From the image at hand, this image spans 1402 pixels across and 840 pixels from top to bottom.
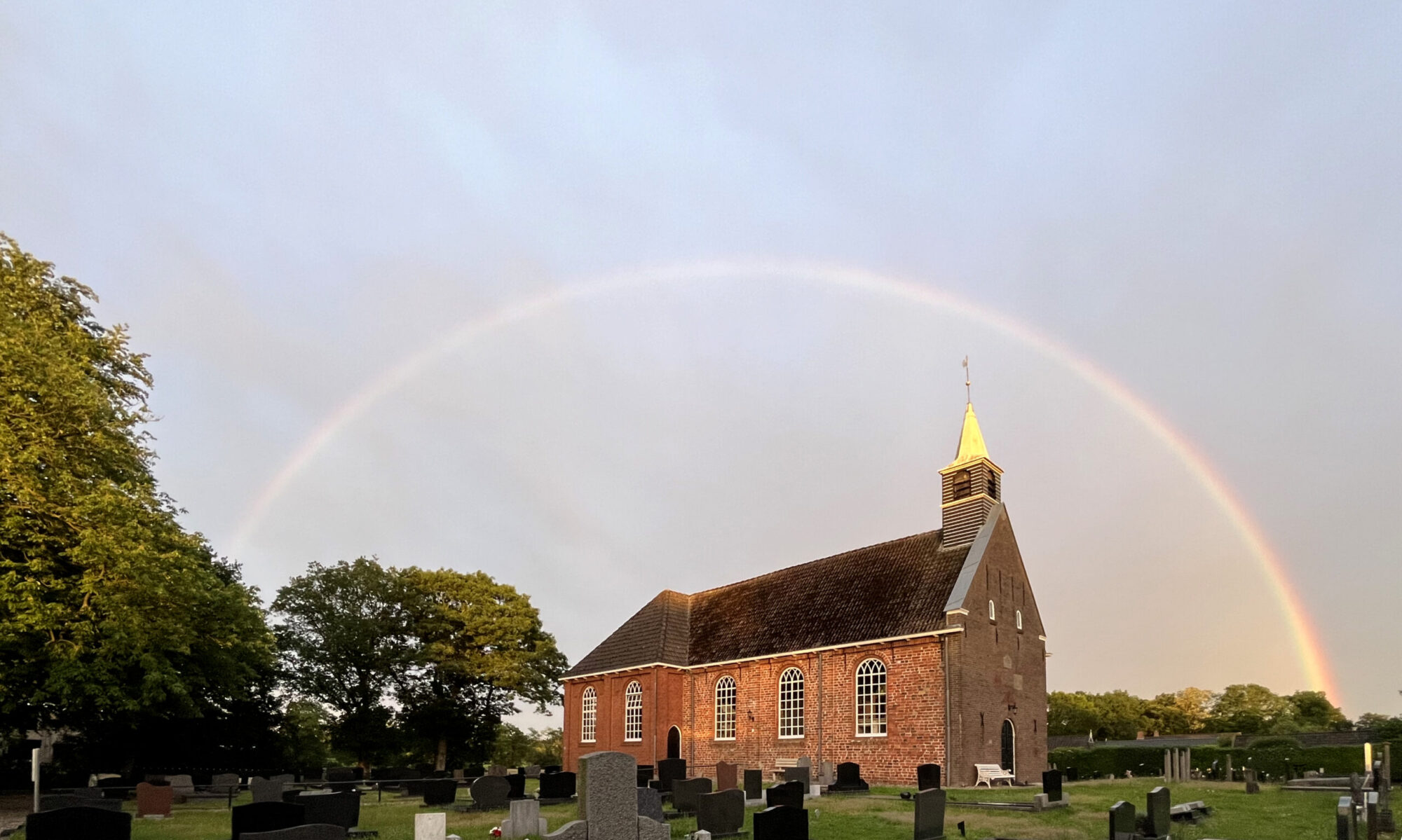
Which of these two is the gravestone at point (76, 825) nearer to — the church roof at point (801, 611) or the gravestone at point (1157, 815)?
the gravestone at point (1157, 815)

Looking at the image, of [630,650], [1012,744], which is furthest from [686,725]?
[1012,744]

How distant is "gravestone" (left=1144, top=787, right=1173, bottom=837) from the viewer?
13375 millimetres

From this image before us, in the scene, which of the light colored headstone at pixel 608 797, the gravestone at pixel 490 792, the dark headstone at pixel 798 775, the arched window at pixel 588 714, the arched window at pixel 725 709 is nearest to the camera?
the light colored headstone at pixel 608 797

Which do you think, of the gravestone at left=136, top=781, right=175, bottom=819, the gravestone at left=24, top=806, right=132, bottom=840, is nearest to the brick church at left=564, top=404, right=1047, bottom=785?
the gravestone at left=136, top=781, right=175, bottom=819

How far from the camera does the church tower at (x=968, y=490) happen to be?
33.5 meters

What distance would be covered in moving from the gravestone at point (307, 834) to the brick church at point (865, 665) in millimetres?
22785

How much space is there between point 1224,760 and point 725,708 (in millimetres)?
22607

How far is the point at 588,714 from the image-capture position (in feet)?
141

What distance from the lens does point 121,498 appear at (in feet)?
67.3

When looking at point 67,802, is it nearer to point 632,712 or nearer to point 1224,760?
point 632,712

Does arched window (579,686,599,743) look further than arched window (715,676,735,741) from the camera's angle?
Yes

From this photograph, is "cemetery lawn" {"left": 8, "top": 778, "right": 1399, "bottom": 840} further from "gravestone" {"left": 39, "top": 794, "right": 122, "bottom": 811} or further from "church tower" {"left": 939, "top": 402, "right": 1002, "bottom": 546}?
"church tower" {"left": 939, "top": 402, "right": 1002, "bottom": 546}

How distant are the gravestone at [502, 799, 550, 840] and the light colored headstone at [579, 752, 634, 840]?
20.1ft

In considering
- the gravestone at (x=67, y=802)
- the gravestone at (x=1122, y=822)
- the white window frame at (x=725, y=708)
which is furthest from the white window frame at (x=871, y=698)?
the gravestone at (x=67, y=802)
